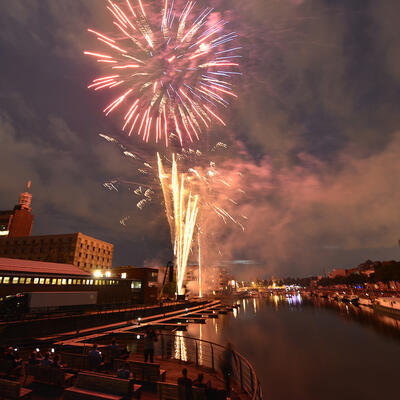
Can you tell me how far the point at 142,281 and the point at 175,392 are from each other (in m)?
68.9

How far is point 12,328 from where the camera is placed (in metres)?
25.2

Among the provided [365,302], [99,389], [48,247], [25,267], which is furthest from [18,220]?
[365,302]

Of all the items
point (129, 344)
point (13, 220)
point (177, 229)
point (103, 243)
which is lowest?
point (129, 344)

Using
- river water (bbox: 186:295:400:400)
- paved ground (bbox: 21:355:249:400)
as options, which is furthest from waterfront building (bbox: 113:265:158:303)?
paved ground (bbox: 21:355:249:400)

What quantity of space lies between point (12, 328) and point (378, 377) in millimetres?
39172

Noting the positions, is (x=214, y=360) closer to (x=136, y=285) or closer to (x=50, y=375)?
(x=50, y=375)

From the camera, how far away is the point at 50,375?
A: 9188mm

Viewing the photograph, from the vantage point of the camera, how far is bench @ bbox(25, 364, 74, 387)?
9.08m

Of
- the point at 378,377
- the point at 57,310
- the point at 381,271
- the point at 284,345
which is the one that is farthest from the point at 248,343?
the point at 381,271

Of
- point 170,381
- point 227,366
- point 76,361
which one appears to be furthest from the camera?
point 76,361

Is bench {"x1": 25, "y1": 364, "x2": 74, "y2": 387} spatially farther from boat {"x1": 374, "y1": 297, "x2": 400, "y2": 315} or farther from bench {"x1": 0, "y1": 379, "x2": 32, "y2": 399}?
boat {"x1": 374, "y1": 297, "x2": 400, "y2": 315}

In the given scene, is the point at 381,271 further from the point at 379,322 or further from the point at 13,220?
the point at 13,220

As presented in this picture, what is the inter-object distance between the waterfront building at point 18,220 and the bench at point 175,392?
421 feet

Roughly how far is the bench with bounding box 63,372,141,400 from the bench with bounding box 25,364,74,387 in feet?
5.64
